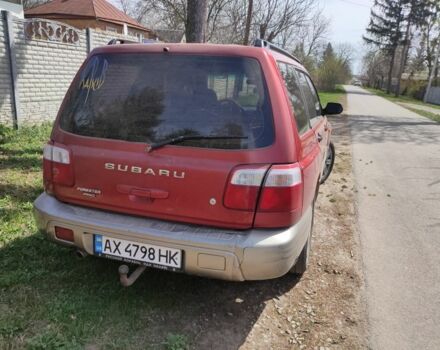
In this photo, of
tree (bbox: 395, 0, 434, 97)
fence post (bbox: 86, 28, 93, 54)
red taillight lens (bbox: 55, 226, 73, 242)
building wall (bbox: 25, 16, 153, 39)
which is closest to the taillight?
red taillight lens (bbox: 55, 226, 73, 242)

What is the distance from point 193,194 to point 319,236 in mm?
2361

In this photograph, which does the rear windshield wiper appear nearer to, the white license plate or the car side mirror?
the white license plate

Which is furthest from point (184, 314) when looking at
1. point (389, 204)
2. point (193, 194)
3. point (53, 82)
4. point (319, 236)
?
point (53, 82)

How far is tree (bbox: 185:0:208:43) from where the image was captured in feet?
21.9

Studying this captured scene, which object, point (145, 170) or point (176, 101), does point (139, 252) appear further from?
point (176, 101)

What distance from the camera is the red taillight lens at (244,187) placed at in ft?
7.25

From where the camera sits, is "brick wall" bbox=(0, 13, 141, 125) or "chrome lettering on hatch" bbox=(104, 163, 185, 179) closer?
"chrome lettering on hatch" bbox=(104, 163, 185, 179)

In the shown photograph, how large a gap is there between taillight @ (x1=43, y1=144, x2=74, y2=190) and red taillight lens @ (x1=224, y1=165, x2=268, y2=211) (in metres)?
1.11

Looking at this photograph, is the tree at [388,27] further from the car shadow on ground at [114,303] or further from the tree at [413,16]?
the car shadow on ground at [114,303]

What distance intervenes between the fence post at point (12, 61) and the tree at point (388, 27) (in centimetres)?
5178

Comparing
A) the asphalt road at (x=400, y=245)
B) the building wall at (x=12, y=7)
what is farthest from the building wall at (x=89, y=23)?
the asphalt road at (x=400, y=245)

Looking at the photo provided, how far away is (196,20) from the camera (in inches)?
265

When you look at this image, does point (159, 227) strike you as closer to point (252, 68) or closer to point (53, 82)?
point (252, 68)

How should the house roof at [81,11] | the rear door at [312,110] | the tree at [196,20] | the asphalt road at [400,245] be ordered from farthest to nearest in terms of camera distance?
the house roof at [81,11]
the tree at [196,20]
the rear door at [312,110]
the asphalt road at [400,245]
